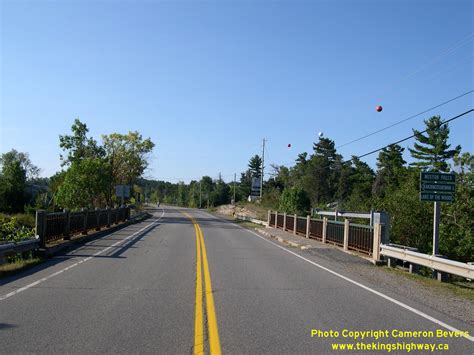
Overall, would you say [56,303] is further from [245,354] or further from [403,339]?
[403,339]

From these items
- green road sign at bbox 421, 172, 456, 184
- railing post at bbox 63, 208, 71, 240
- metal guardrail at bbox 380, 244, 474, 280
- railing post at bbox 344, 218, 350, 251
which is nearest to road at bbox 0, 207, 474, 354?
metal guardrail at bbox 380, 244, 474, 280

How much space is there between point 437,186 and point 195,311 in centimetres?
1048

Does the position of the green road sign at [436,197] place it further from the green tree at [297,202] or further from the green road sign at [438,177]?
the green tree at [297,202]

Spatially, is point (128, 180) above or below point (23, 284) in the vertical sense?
above

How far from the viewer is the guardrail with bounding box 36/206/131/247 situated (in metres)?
15.9

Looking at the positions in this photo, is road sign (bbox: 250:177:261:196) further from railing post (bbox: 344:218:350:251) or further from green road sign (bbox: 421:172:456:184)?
green road sign (bbox: 421:172:456:184)

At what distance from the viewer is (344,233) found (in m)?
21.1

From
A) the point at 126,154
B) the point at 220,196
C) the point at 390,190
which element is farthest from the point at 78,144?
the point at 220,196

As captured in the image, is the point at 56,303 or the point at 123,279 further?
the point at 123,279

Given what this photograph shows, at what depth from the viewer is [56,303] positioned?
814 centimetres

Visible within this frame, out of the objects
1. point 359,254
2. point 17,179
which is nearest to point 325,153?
point 17,179

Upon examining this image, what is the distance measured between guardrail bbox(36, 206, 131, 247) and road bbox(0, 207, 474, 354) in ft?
10.6

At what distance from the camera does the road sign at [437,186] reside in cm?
1502

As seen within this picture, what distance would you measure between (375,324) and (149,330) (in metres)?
3.45
